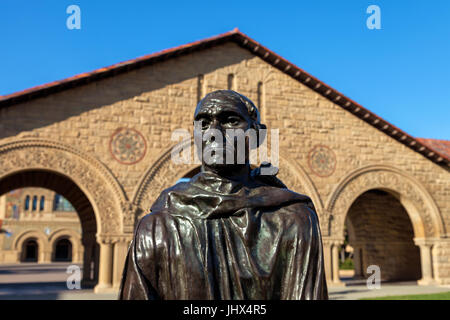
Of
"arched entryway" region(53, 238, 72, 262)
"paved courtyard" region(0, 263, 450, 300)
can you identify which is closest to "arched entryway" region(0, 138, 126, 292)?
"paved courtyard" region(0, 263, 450, 300)

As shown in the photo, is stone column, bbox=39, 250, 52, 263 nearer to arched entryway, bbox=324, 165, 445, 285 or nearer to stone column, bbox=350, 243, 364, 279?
stone column, bbox=350, 243, 364, 279

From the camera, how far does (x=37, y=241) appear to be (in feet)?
126

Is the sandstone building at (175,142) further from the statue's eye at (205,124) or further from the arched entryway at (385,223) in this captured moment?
the statue's eye at (205,124)

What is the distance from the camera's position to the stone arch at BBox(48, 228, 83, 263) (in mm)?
38281

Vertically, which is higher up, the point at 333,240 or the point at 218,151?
the point at 333,240

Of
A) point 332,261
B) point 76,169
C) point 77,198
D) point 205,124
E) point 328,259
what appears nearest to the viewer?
point 205,124

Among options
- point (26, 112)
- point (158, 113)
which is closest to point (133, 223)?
point (158, 113)

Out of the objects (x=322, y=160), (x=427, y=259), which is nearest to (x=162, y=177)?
(x=322, y=160)

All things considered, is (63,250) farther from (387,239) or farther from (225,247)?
(225,247)

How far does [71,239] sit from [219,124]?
4070 cm

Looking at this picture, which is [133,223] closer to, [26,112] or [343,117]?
[26,112]

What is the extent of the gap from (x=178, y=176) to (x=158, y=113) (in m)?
2.11

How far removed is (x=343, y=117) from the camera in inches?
609

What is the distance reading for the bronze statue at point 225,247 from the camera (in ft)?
5.06
